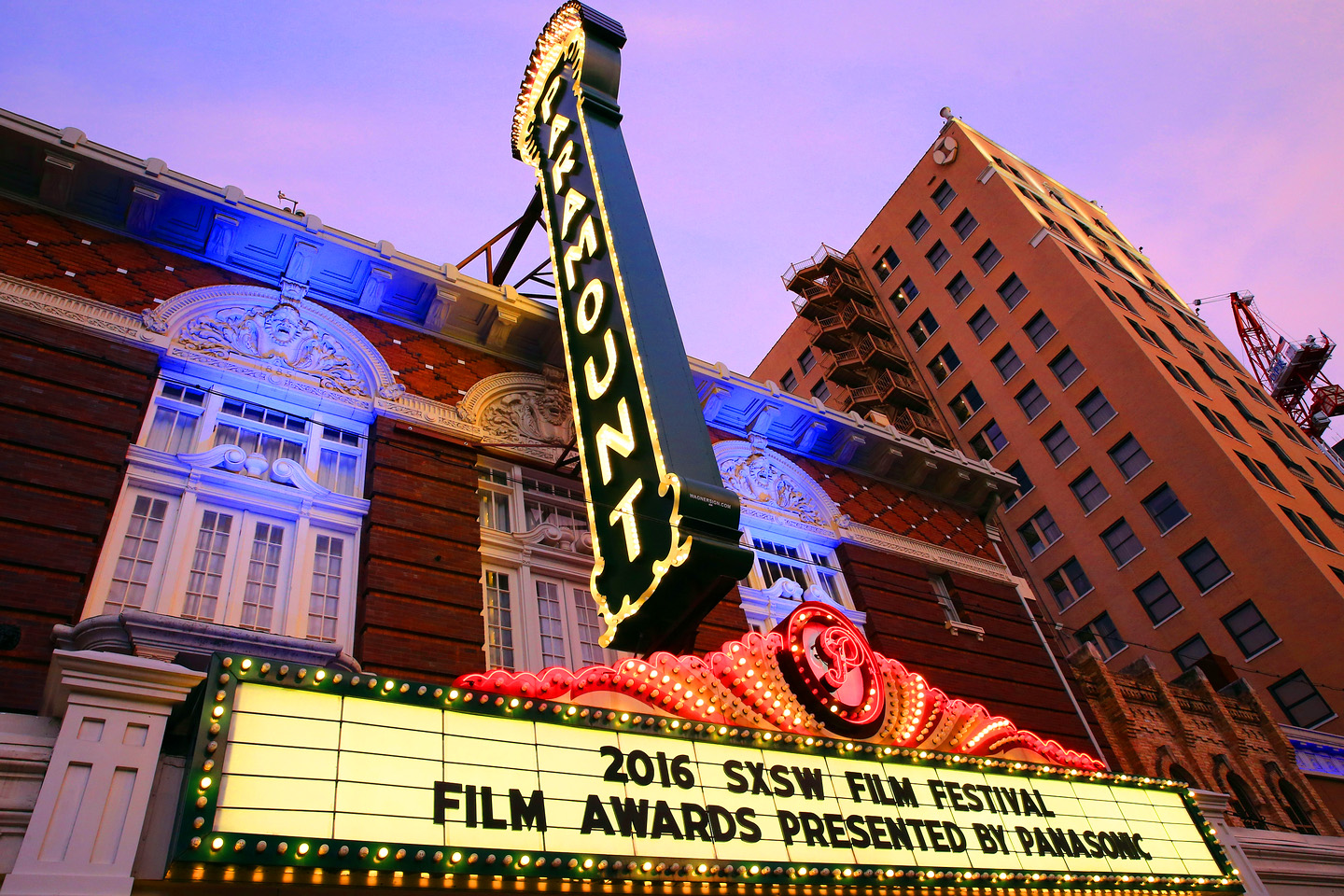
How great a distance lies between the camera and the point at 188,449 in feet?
38.9

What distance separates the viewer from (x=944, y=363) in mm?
47062

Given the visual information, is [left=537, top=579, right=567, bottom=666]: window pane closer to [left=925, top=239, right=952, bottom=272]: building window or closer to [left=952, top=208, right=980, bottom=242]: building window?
[left=952, top=208, right=980, bottom=242]: building window

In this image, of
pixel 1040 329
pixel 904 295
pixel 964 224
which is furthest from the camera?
pixel 904 295

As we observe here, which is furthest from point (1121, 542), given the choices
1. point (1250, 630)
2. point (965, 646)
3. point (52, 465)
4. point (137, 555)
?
point (52, 465)

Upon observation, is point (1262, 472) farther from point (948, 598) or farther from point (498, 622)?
point (498, 622)

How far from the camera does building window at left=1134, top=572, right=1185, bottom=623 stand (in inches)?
1373

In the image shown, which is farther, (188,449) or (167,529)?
(188,449)

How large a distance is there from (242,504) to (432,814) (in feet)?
20.2

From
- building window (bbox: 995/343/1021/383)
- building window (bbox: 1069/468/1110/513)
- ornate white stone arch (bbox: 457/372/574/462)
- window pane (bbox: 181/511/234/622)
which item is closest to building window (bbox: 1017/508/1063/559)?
building window (bbox: 1069/468/1110/513)

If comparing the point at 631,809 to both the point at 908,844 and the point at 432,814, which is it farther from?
the point at 908,844

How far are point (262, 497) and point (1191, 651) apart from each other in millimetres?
33153

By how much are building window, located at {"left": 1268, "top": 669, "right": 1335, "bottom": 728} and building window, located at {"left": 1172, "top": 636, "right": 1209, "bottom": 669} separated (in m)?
2.70

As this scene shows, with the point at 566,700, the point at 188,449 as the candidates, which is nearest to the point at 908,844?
the point at 566,700

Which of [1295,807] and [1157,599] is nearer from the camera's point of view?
[1295,807]
